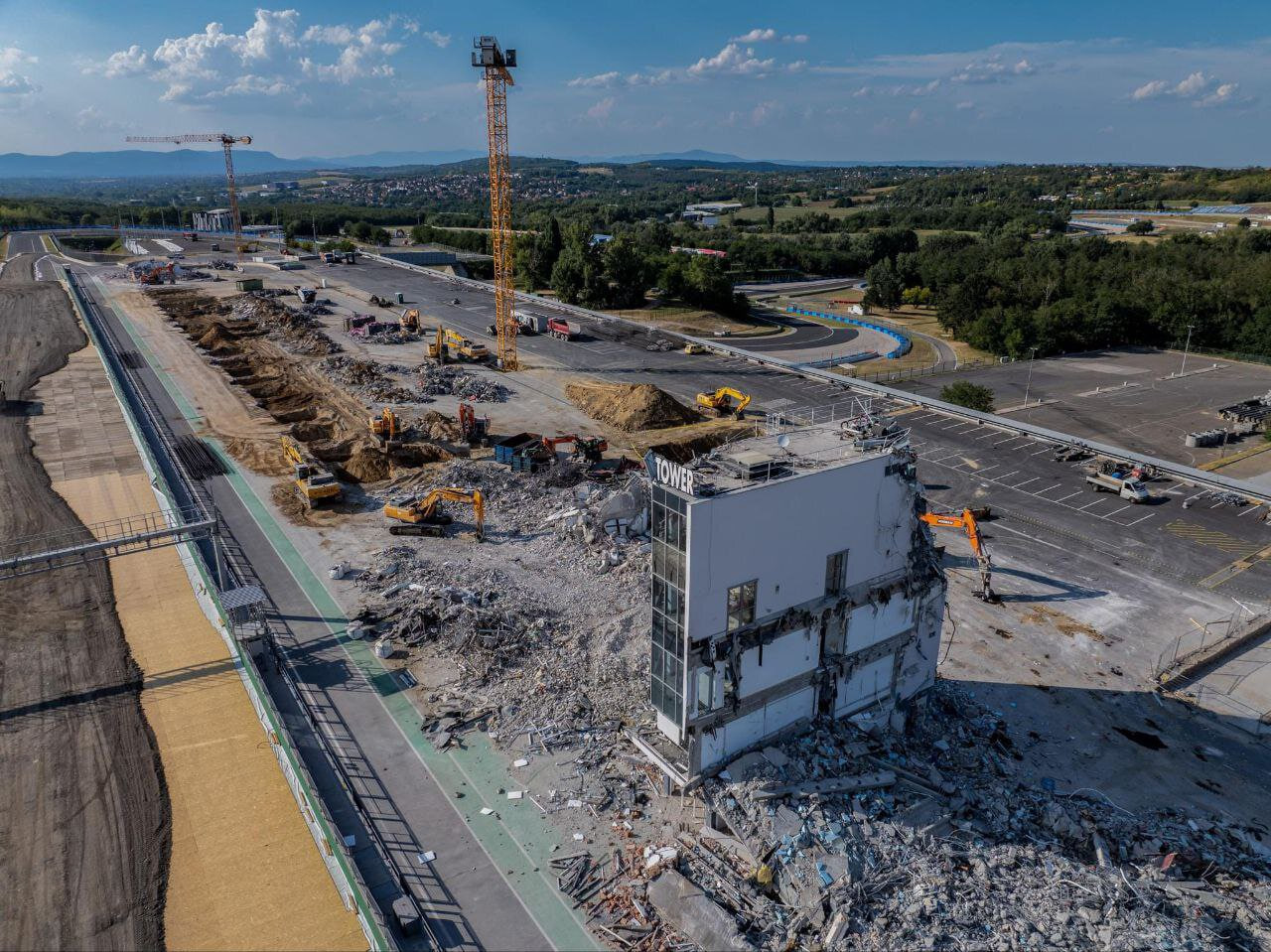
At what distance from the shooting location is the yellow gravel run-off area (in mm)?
18172

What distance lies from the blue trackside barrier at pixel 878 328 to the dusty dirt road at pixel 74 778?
234 ft

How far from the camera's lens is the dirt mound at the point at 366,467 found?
1783 inches

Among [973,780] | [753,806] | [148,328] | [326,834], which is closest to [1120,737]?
[973,780]

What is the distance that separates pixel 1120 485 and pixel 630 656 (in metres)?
32.0

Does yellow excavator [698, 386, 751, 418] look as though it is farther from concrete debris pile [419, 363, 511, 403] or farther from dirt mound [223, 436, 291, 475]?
dirt mound [223, 436, 291, 475]

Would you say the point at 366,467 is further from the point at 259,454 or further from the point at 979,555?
the point at 979,555

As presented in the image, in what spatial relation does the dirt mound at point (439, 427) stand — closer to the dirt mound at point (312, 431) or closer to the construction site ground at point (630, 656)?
the construction site ground at point (630, 656)

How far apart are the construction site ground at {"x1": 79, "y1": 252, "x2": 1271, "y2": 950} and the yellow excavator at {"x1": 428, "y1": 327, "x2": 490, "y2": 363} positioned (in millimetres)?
27987

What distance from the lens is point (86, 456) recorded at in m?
49.0

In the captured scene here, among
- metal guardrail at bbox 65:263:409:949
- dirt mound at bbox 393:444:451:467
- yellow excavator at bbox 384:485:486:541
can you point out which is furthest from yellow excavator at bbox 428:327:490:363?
yellow excavator at bbox 384:485:486:541

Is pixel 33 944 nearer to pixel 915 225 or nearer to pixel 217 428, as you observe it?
pixel 217 428

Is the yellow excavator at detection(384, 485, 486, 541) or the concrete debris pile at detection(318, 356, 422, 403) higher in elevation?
the concrete debris pile at detection(318, 356, 422, 403)

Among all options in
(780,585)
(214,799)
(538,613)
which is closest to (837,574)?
(780,585)

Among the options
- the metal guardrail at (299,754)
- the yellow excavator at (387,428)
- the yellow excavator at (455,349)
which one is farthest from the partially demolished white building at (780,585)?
the yellow excavator at (455,349)
